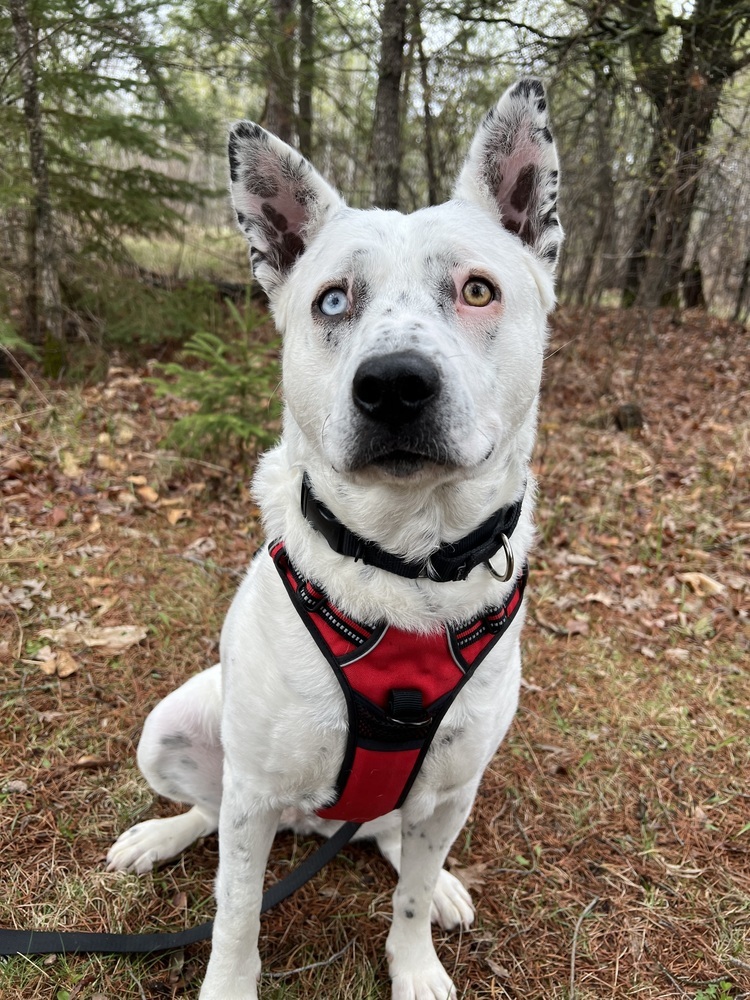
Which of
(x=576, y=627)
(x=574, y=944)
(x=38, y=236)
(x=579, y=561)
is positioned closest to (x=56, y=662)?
(x=574, y=944)

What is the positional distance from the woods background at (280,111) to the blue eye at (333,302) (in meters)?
4.80

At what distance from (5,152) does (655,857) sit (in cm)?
772

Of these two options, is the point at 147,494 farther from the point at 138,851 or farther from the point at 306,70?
the point at 306,70

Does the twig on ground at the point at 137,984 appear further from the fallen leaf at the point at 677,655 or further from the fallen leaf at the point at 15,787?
the fallen leaf at the point at 677,655

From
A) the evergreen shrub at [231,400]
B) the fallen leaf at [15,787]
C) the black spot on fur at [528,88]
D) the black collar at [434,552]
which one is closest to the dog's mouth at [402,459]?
the black collar at [434,552]

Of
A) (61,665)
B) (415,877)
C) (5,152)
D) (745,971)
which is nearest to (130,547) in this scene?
(61,665)

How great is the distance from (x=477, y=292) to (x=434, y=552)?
29.1 inches

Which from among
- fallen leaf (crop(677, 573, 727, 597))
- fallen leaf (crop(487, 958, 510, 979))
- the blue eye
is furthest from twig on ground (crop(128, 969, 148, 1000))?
fallen leaf (crop(677, 573, 727, 597))

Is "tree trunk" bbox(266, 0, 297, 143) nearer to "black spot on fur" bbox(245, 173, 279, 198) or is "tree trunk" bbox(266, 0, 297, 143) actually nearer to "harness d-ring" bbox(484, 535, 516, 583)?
"black spot on fur" bbox(245, 173, 279, 198)

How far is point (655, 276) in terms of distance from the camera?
305 inches

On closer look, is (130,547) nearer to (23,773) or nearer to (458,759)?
(23,773)

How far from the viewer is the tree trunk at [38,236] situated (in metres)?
5.91

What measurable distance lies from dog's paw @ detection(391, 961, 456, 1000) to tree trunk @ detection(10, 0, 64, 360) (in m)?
6.67

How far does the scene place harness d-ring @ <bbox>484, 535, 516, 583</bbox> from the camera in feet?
5.98
